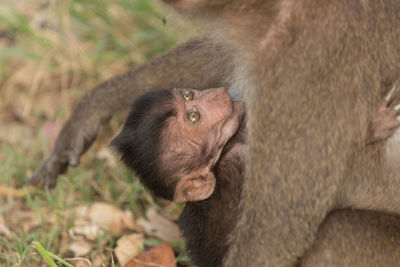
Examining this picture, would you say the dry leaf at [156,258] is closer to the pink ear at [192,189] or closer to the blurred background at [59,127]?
the blurred background at [59,127]

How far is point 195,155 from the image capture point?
291 cm

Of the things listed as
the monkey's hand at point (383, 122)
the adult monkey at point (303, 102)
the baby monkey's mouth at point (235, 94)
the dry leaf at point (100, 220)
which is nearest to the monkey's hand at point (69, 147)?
the dry leaf at point (100, 220)

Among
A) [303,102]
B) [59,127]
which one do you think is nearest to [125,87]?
[59,127]

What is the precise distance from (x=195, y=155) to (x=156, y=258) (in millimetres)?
698

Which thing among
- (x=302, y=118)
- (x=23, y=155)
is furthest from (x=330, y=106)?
(x=23, y=155)

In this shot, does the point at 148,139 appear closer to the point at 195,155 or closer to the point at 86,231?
the point at 195,155

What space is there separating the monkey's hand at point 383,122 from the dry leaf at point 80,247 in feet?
5.72

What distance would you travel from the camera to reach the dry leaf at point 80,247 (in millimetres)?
3449

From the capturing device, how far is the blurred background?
139 inches

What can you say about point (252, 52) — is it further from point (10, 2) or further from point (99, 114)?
point (10, 2)

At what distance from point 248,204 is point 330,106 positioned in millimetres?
522

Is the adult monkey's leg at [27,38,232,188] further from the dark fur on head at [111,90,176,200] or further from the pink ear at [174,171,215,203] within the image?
the pink ear at [174,171,215,203]

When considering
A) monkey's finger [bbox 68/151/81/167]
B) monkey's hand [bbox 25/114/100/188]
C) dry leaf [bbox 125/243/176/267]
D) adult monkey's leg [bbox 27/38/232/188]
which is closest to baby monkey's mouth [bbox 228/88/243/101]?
adult monkey's leg [bbox 27/38/232/188]

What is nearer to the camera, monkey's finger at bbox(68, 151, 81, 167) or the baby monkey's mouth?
the baby monkey's mouth
